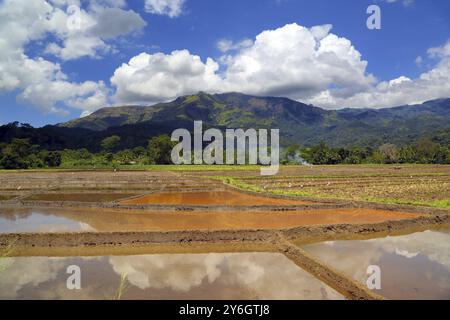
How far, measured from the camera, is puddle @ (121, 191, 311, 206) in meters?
24.7

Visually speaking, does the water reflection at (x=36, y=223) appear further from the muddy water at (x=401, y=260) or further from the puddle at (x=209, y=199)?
the muddy water at (x=401, y=260)

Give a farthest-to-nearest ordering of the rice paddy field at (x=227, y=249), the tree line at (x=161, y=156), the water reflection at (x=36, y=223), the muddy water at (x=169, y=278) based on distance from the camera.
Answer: the tree line at (x=161, y=156) → the water reflection at (x=36, y=223) → the rice paddy field at (x=227, y=249) → the muddy water at (x=169, y=278)

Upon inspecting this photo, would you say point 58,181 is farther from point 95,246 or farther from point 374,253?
point 374,253

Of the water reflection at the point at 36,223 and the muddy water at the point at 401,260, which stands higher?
the water reflection at the point at 36,223

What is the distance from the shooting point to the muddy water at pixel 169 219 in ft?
57.5

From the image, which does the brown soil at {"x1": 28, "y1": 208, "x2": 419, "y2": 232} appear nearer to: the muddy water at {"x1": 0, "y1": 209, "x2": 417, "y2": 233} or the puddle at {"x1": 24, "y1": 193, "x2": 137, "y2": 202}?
the muddy water at {"x1": 0, "y1": 209, "x2": 417, "y2": 233}

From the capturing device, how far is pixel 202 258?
1288cm

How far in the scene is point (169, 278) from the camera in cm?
1080

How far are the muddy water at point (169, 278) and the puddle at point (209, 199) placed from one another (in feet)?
36.6

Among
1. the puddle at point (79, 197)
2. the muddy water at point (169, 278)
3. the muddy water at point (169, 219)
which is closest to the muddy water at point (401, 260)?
the muddy water at point (169, 278)

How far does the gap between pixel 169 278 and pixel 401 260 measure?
28.7ft

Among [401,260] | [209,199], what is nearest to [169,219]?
[209,199]

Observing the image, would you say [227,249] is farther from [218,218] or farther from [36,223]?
[36,223]
